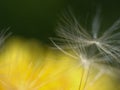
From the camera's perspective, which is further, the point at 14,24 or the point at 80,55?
the point at 14,24

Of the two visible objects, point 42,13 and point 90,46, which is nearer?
point 90,46

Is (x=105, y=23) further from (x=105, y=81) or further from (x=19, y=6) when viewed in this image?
(x=105, y=81)

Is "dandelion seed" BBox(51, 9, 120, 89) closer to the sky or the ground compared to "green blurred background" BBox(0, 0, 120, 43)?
closer to the ground

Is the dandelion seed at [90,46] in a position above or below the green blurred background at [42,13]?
below

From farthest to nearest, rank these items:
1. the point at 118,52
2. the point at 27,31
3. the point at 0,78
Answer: the point at 27,31, the point at 118,52, the point at 0,78

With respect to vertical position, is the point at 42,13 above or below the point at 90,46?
above

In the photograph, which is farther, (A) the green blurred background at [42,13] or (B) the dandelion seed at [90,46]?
(A) the green blurred background at [42,13]

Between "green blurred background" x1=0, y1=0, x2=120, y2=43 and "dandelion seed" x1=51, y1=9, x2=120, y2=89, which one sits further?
"green blurred background" x1=0, y1=0, x2=120, y2=43

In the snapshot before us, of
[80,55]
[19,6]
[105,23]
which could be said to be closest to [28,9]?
[19,6]
